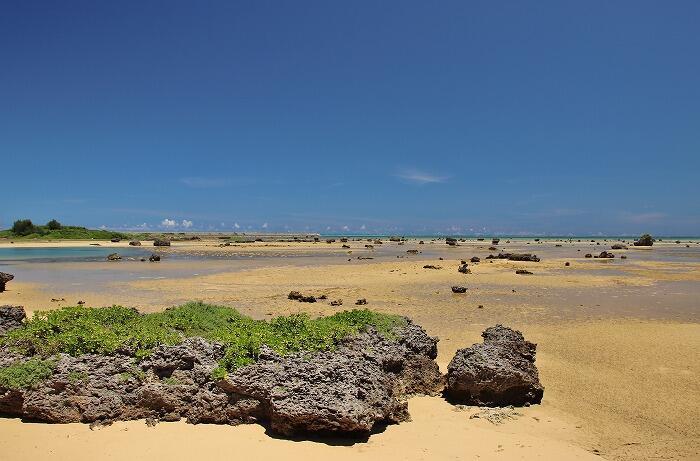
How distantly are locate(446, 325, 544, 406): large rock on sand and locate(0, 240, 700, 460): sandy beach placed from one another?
327 mm

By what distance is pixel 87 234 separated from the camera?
89438mm

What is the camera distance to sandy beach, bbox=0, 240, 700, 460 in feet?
20.7

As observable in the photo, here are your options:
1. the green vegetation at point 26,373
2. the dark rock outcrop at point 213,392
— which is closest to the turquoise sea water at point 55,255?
the green vegetation at point 26,373

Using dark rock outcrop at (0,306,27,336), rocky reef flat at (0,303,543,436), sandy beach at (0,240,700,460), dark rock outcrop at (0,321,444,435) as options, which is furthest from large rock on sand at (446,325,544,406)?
dark rock outcrop at (0,306,27,336)

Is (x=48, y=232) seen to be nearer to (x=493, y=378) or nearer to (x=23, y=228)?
(x=23, y=228)

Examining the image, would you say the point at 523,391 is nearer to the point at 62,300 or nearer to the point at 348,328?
the point at 348,328

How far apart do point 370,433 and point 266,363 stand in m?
1.75

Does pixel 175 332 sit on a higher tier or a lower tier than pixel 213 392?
higher

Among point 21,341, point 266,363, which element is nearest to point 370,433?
point 266,363

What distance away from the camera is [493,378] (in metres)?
8.04

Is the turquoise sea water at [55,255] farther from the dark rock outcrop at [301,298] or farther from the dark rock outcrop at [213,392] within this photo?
the dark rock outcrop at [213,392]

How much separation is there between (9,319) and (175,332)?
4.42m

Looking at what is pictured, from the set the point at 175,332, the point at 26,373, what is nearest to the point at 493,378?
the point at 175,332

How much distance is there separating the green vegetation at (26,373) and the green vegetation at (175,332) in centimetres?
21
